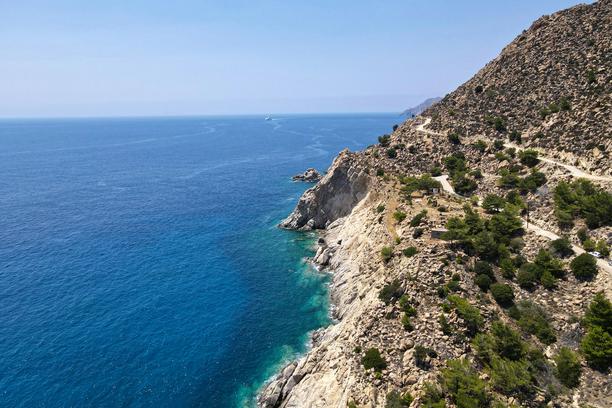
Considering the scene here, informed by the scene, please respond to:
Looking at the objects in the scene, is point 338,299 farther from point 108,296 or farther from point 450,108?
point 450,108

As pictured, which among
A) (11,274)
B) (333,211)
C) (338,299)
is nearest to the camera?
(338,299)

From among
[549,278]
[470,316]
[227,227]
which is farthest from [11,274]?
[549,278]

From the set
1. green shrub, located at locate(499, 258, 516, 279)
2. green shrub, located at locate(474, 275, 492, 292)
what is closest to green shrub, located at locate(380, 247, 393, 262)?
green shrub, located at locate(474, 275, 492, 292)

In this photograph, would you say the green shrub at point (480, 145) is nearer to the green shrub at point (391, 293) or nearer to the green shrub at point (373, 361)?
the green shrub at point (391, 293)

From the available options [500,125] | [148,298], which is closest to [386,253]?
[148,298]

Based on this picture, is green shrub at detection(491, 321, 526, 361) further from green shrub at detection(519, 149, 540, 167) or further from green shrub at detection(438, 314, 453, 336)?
→ green shrub at detection(519, 149, 540, 167)

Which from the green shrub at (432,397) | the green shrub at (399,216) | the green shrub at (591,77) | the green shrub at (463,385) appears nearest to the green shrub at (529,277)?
the green shrub at (463,385)
